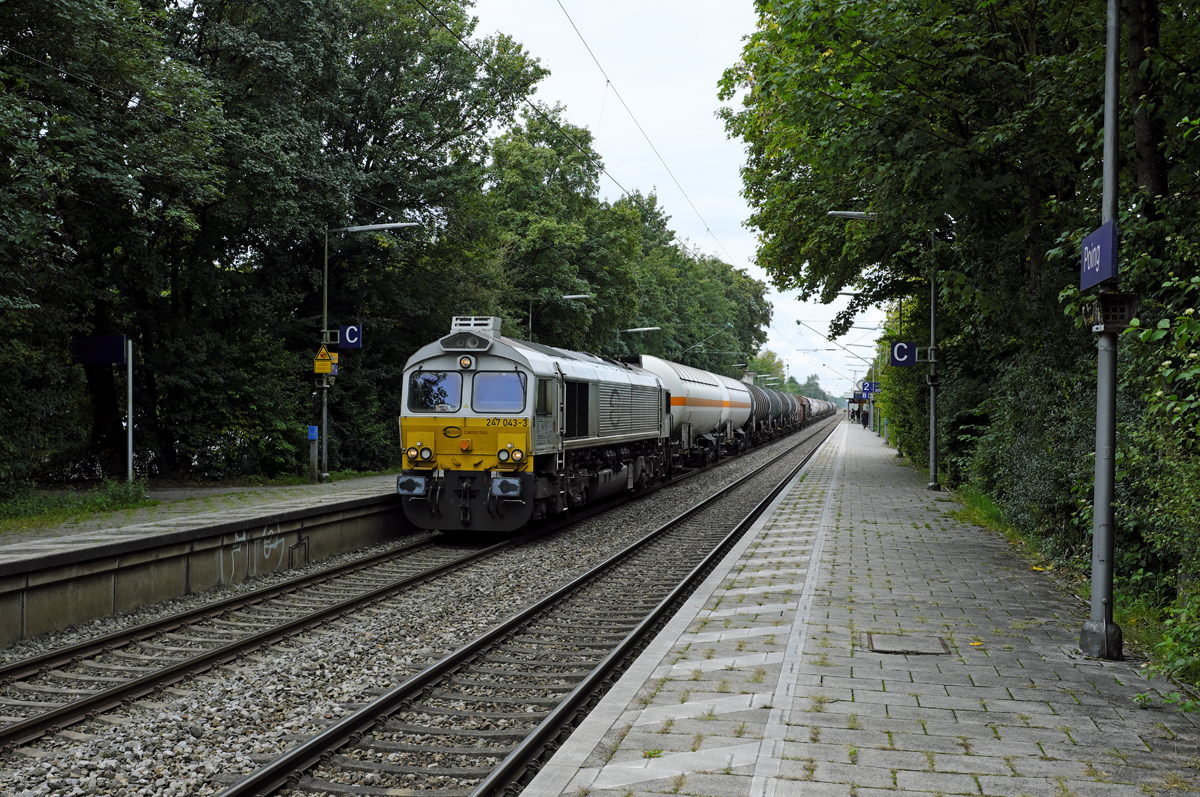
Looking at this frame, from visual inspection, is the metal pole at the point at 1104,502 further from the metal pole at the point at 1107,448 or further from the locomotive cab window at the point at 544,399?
the locomotive cab window at the point at 544,399

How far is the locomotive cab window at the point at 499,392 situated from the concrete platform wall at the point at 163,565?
258cm

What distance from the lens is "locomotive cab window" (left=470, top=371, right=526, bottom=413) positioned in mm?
13148

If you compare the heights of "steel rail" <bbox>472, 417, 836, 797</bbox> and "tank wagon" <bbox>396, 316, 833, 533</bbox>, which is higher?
"tank wagon" <bbox>396, 316, 833, 533</bbox>

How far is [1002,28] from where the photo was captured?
11.0m

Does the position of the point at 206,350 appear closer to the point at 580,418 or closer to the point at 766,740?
the point at 580,418

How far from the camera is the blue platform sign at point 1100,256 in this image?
242 inches

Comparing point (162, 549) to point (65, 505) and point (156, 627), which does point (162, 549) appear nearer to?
point (156, 627)

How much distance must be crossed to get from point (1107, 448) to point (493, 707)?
4.92 m

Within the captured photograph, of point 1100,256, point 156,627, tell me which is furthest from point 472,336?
point 1100,256

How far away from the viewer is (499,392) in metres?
13.3

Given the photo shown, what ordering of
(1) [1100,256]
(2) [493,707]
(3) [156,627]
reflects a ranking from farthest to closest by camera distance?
(3) [156,627] < (1) [1100,256] < (2) [493,707]

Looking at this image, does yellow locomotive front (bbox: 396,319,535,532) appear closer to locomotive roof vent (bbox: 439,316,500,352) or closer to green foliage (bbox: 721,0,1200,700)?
locomotive roof vent (bbox: 439,316,500,352)

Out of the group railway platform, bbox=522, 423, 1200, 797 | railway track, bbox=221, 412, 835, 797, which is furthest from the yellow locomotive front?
railway platform, bbox=522, 423, 1200, 797

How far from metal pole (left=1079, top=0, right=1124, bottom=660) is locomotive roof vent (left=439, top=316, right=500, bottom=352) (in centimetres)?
903
